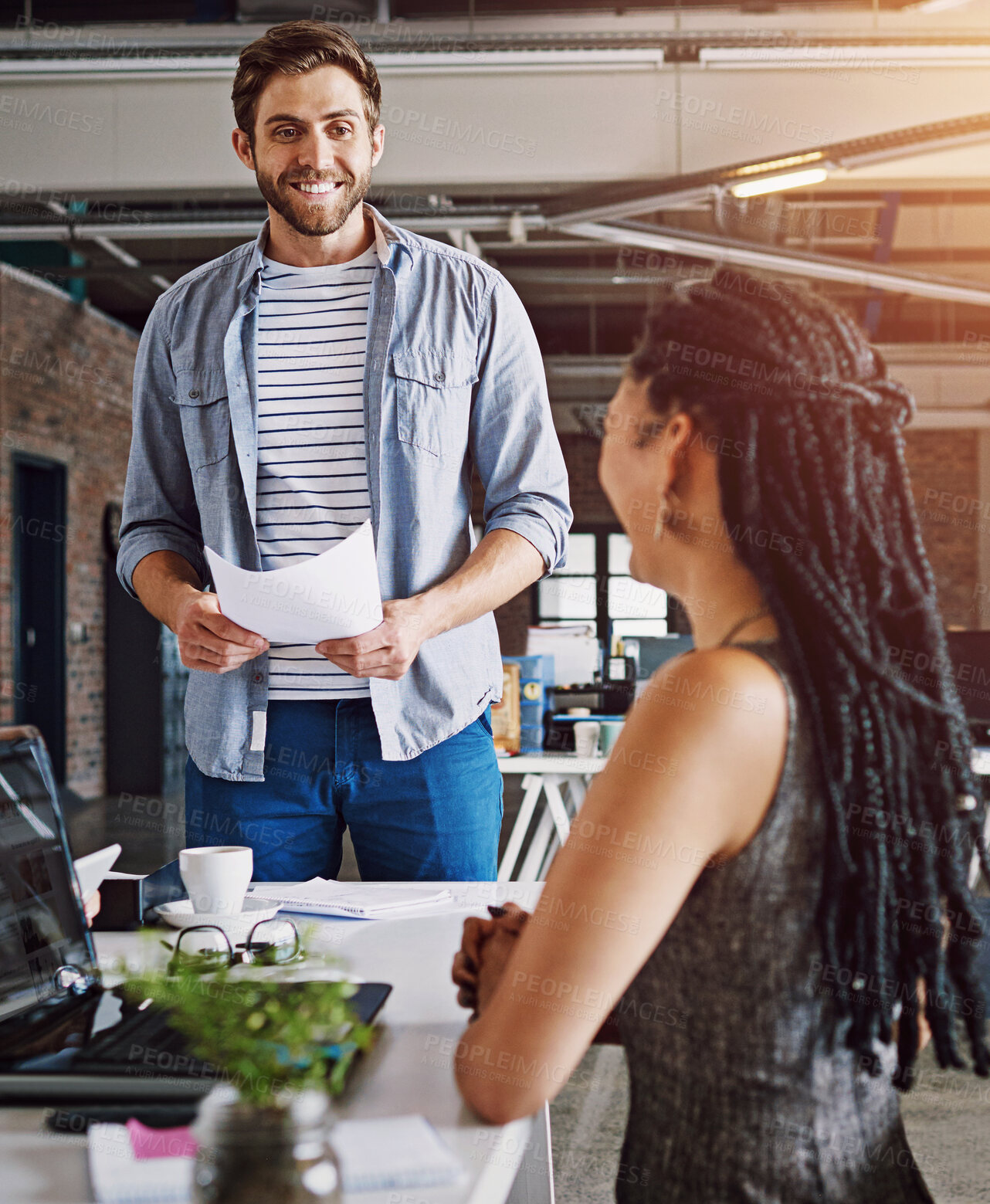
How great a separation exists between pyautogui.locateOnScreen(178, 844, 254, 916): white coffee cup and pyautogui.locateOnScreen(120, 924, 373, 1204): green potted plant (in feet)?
1.96

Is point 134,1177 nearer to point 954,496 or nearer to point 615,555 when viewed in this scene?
point 615,555

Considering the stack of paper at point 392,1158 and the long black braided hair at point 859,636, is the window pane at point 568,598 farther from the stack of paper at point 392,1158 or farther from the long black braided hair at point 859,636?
the stack of paper at point 392,1158

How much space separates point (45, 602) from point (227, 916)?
23.8 feet

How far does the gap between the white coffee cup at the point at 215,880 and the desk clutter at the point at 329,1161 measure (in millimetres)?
529

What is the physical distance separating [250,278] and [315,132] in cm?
25

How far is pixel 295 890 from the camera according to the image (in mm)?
1499

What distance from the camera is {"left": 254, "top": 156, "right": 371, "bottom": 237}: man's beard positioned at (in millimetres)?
1653

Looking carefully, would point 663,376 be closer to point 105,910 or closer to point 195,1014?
point 195,1014

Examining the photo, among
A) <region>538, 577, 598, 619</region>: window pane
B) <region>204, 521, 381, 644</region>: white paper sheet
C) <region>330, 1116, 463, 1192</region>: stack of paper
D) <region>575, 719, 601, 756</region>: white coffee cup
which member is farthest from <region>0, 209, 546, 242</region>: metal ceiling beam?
<region>538, 577, 598, 619</region>: window pane

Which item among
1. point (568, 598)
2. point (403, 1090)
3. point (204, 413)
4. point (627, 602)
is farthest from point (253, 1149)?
point (568, 598)

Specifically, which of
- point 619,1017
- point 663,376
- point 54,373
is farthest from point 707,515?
point 54,373

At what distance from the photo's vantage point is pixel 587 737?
435 centimetres

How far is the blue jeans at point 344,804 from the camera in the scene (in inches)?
61.6

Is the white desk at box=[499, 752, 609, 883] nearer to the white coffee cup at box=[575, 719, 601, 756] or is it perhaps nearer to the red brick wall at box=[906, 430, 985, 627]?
the white coffee cup at box=[575, 719, 601, 756]
